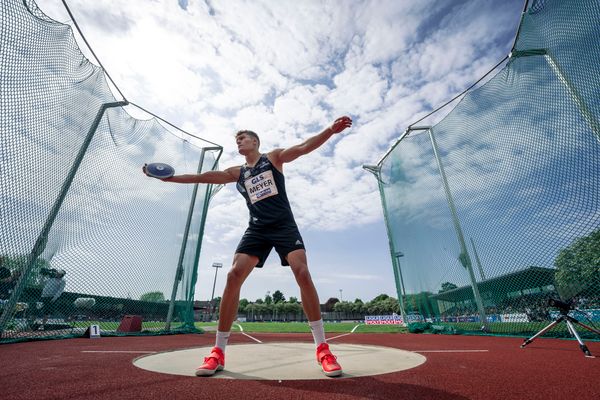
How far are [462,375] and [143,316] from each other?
6.96 meters

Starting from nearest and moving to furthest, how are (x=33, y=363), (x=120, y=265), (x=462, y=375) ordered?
(x=462, y=375)
(x=33, y=363)
(x=120, y=265)

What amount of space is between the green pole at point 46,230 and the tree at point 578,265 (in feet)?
27.4

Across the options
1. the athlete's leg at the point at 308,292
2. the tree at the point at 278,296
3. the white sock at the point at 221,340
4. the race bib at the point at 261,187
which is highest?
the tree at the point at 278,296

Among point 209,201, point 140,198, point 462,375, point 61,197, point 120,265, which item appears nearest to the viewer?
point 462,375

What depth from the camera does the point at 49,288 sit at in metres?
4.88

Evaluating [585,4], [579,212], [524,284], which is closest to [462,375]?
[579,212]

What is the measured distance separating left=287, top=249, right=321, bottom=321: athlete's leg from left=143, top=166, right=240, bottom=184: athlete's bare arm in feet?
4.08

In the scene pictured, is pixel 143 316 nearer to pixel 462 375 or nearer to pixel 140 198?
pixel 140 198

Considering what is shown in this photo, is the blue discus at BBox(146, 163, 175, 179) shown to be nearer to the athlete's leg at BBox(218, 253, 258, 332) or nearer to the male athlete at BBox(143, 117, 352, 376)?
the male athlete at BBox(143, 117, 352, 376)

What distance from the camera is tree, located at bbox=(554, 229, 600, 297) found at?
4.29m

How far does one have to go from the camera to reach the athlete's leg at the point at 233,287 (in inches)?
99.5

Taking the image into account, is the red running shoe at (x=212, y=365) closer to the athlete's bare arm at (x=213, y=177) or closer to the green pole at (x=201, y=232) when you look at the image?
the athlete's bare arm at (x=213, y=177)

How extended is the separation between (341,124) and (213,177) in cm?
154

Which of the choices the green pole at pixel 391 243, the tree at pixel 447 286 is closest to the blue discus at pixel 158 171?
the tree at pixel 447 286
